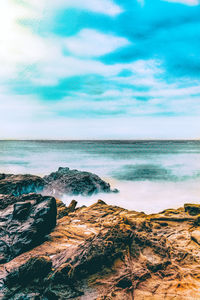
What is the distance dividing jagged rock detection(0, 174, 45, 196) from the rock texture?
18.7 feet

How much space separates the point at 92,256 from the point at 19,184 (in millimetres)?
7541

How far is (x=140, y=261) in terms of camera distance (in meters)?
4.07

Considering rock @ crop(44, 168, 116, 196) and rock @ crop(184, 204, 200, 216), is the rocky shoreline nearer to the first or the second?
rock @ crop(184, 204, 200, 216)

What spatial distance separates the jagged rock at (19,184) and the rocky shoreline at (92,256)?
12.0ft

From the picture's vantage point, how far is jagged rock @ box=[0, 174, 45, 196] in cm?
998

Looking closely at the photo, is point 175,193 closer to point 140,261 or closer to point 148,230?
point 148,230

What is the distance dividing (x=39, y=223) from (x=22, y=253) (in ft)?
2.51

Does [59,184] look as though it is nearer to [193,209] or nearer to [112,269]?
[193,209]

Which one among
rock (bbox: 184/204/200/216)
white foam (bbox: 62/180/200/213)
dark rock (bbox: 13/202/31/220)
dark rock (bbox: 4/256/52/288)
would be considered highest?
dark rock (bbox: 13/202/31/220)

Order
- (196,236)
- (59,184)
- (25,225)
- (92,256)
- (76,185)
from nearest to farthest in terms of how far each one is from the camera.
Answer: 1. (92,256)
2. (196,236)
3. (25,225)
4. (76,185)
5. (59,184)

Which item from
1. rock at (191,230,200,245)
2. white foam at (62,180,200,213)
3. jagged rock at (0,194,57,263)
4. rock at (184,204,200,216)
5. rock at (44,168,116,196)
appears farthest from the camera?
rock at (44,168,116,196)

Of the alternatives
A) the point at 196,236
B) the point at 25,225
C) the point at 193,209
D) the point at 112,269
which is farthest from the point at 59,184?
the point at 112,269

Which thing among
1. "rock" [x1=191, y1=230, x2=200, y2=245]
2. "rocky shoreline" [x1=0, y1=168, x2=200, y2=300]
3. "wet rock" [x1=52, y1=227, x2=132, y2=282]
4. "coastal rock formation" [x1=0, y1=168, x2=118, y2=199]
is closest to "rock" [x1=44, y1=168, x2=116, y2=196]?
"coastal rock formation" [x1=0, y1=168, x2=118, y2=199]

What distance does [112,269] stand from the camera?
154 inches
